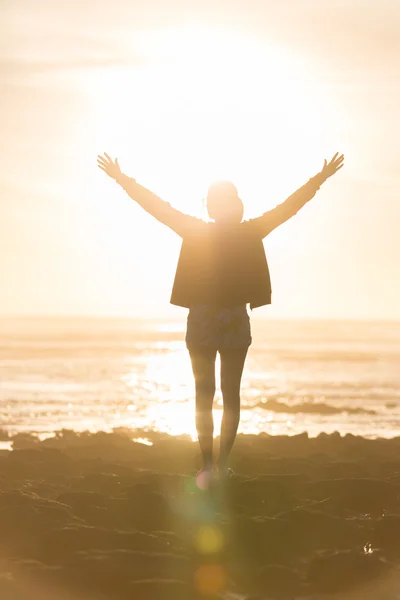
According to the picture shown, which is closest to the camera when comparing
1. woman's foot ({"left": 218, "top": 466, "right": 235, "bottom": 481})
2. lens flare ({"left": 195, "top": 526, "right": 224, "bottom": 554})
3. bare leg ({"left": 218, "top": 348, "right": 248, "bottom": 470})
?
lens flare ({"left": 195, "top": 526, "right": 224, "bottom": 554})

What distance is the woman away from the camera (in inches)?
298

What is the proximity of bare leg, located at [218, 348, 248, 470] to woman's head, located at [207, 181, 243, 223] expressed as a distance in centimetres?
120

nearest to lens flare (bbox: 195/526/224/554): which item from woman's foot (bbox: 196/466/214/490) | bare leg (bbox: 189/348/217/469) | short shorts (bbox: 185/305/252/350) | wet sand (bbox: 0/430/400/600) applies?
wet sand (bbox: 0/430/400/600)

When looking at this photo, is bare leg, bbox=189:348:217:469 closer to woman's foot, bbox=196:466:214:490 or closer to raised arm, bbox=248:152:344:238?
woman's foot, bbox=196:466:214:490

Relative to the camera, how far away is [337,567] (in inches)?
228

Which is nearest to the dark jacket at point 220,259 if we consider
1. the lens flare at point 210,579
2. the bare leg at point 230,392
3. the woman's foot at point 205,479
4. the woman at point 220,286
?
the woman at point 220,286

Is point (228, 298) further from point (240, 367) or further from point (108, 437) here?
point (108, 437)

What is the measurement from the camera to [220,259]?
7.70 m

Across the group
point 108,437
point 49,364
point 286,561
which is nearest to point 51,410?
point 108,437

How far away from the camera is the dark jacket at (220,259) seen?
300 inches

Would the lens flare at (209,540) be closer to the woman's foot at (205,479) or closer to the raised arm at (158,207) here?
the woman's foot at (205,479)

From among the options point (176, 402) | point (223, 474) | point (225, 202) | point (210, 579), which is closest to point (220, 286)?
point (225, 202)

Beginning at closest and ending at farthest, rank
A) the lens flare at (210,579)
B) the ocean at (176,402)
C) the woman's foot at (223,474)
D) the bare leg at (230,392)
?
the lens flare at (210,579)
the bare leg at (230,392)
the woman's foot at (223,474)
the ocean at (176,402)

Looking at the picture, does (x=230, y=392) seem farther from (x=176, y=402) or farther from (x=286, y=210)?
(x=176, y=402)
